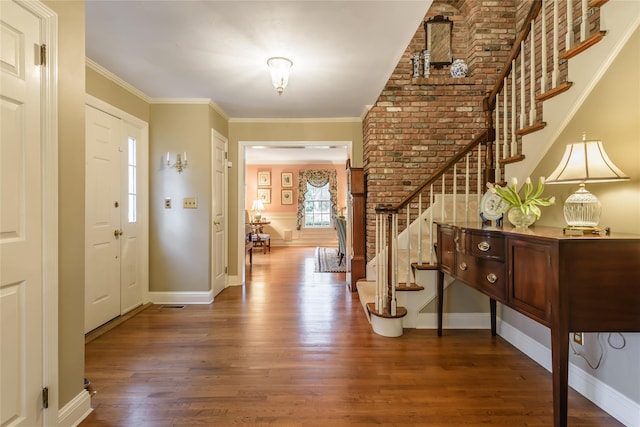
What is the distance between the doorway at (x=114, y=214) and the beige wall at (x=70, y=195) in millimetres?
1322

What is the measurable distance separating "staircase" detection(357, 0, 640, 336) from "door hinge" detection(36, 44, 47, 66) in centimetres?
232

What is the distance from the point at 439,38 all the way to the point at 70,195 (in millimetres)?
4409

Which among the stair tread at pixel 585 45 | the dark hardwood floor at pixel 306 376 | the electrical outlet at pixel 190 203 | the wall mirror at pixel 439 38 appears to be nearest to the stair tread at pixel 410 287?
the dark hardwood floor at pixel 306 376

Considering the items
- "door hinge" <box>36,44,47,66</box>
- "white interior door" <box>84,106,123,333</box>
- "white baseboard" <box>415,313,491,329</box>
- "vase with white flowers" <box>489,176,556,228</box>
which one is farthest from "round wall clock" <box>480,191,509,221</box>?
"white interior door" <box>84,106,123,333</box>

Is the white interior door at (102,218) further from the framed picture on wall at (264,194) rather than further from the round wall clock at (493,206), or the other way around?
the framed picture on wall at (264,194)

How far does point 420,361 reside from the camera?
7.30 ft

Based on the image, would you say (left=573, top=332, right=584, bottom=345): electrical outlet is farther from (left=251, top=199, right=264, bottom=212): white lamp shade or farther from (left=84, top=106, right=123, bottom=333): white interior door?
(left=251, top=199, right=264, bottom=212): white lamp shade

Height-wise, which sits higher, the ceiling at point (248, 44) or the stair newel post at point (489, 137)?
the ceiling at point (248, 44)

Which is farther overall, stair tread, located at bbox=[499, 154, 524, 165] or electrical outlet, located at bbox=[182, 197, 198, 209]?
electrical outlet, located at bbox=[182, 197, 198, 209]

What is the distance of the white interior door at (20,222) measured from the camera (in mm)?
1240

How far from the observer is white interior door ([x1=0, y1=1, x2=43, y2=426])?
1.24 metres

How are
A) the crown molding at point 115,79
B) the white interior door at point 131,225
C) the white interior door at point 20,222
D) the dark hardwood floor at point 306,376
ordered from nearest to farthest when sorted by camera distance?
the white interior door at point 20,222 < the dark hardwood floor at point 306,376 < the crown molding at point 115,79 < the white interior door at point 131,225

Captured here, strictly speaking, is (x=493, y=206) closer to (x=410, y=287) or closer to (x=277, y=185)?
(x=410, y=287)

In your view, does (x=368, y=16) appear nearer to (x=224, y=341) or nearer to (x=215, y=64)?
(x=215, y=64)
